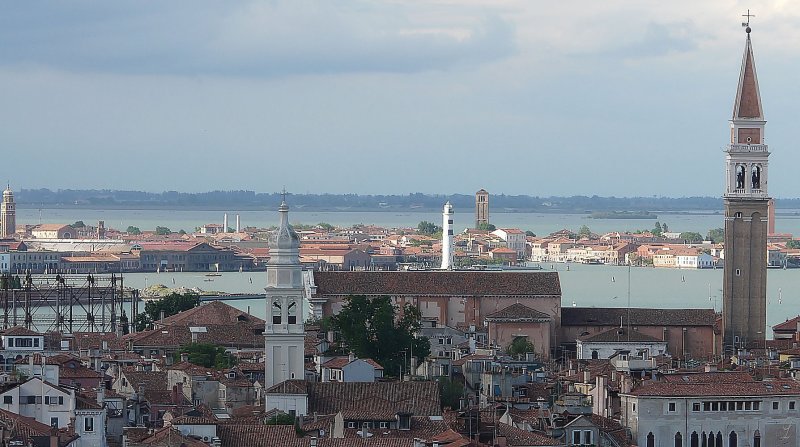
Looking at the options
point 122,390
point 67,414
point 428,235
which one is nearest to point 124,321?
point 122,390

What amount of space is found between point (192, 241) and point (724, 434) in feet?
318

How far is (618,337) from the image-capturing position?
3812 cm

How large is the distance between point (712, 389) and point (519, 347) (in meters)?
14.2

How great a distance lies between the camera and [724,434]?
23484mm

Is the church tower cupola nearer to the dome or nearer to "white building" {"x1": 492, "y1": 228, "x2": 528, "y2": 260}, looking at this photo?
the dome

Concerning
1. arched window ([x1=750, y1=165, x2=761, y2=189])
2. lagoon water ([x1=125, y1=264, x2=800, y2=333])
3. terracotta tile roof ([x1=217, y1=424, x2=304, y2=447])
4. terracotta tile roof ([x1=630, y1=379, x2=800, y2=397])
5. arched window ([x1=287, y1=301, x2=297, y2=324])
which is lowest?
lagoon water ([x1=125, y1=264, x2=800, y2=333])

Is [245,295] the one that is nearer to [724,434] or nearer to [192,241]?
[192,241]

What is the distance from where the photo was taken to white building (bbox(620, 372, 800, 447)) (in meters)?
23.2

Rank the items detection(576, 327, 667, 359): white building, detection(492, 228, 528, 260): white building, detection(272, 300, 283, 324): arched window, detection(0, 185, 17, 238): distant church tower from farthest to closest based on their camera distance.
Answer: detection(0, 185, 17, 238): distant church tower
detection(492, 228, 528, 260): white building
detection(576, 327, 667, 359): white building
detection(272, 300, 283, 324): arched window

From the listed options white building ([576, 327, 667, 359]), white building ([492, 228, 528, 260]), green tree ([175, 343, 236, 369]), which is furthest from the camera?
white building ([492, 228, 528, 260])

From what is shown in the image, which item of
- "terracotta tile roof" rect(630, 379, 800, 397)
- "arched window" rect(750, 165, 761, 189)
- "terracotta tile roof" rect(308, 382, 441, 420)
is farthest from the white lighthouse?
"terracotta tile roof" rect(308, 382, 441, 420)

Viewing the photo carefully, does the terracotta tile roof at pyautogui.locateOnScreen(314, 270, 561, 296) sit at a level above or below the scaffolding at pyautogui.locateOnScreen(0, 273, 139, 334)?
above

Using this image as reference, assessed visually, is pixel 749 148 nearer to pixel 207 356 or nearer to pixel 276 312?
pixel 207 356

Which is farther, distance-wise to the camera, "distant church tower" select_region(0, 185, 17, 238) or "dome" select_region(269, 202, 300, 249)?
"distant church tower" select_region(0, 185, 17, 238)
